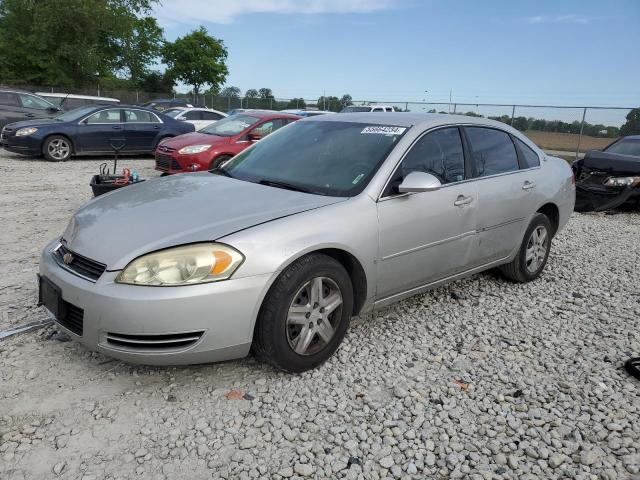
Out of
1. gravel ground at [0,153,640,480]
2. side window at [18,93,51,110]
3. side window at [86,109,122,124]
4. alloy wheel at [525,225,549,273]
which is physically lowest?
gravel ground at [0,153,640,480]

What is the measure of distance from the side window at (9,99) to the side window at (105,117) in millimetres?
2940

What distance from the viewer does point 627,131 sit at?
58.9 ft

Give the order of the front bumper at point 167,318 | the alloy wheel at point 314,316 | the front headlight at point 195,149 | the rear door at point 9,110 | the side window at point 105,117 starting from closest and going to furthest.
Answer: the front bumper at point 167,318, the alloy wheel at point 314,316, the front headlight at point 195,149, the side window at point 105,117, the rear door at point 9,110

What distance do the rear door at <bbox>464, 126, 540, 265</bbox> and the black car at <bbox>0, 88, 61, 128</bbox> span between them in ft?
42.0

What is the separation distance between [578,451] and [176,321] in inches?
83.0

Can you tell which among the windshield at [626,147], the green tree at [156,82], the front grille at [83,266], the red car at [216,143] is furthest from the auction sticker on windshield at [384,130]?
the green tree at [156,82]

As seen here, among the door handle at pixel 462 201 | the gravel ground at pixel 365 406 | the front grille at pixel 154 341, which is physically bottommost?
the gravel ground at pixel 365 406

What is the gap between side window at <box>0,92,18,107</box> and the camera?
13773 mm

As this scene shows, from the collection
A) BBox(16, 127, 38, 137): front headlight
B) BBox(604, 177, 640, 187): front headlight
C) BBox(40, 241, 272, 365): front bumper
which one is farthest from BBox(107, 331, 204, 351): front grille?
BBox(16, 127, 38, 137): front headlight

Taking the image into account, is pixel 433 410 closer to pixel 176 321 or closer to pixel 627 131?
pixel 176 321

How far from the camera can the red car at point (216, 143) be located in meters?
9.38

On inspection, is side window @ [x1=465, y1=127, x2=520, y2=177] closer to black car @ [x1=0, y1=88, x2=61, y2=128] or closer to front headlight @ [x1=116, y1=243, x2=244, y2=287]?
front headlight @ [x1=116, y1=243, x2=244, y2=287]

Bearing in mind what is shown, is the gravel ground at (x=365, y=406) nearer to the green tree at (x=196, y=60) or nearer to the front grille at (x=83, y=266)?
the front grille at (x=83, y=266)

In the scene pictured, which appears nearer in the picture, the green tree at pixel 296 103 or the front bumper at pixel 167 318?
the front bumper at pixel 167 318
